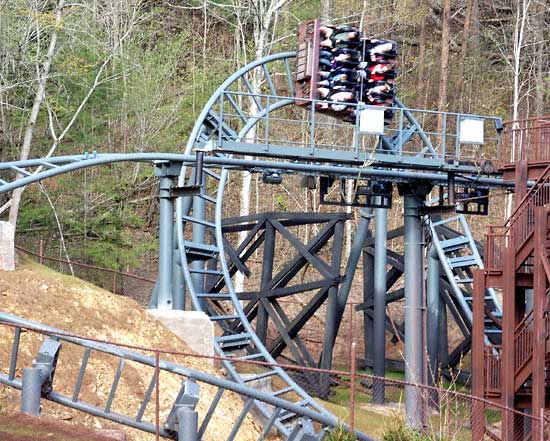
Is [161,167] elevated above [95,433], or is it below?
above

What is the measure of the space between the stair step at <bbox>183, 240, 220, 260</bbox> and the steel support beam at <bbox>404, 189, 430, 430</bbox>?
14.8ft

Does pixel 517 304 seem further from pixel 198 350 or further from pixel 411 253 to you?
pixel 198 350

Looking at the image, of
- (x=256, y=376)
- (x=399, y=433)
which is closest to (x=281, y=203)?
(x=256, y=376)

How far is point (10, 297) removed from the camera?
1908 cm

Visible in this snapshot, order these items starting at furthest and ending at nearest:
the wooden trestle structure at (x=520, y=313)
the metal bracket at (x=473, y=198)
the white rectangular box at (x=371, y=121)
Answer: the metal bracket at (x=473, y=198) < the white rectangular box at (x=371, y=121) < the wooden trestle structure at (x=520, y=313)

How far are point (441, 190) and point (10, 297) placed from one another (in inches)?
419

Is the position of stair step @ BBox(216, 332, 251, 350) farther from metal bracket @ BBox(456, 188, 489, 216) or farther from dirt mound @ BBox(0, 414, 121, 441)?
dirt mound @ BBox(0, 414, 121, 441)

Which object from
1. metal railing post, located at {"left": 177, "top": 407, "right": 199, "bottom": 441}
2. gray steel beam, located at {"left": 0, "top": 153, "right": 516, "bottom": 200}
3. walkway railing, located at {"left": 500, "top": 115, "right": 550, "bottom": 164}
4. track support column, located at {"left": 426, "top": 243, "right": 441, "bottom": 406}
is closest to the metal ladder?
track support column, located at {"left": 426, "top": 243, "right": 441, "bottom": 406}

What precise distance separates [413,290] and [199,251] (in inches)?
195

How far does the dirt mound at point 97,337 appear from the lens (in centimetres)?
1722

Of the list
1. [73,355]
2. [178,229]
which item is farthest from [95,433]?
[178,229]

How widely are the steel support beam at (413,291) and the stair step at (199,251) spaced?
14.8ft

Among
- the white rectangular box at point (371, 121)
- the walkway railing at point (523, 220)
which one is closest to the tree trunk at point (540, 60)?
the white rectangular box at point (371, 121)

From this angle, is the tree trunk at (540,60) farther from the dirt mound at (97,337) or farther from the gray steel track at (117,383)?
the gray steel track at (117,383)
